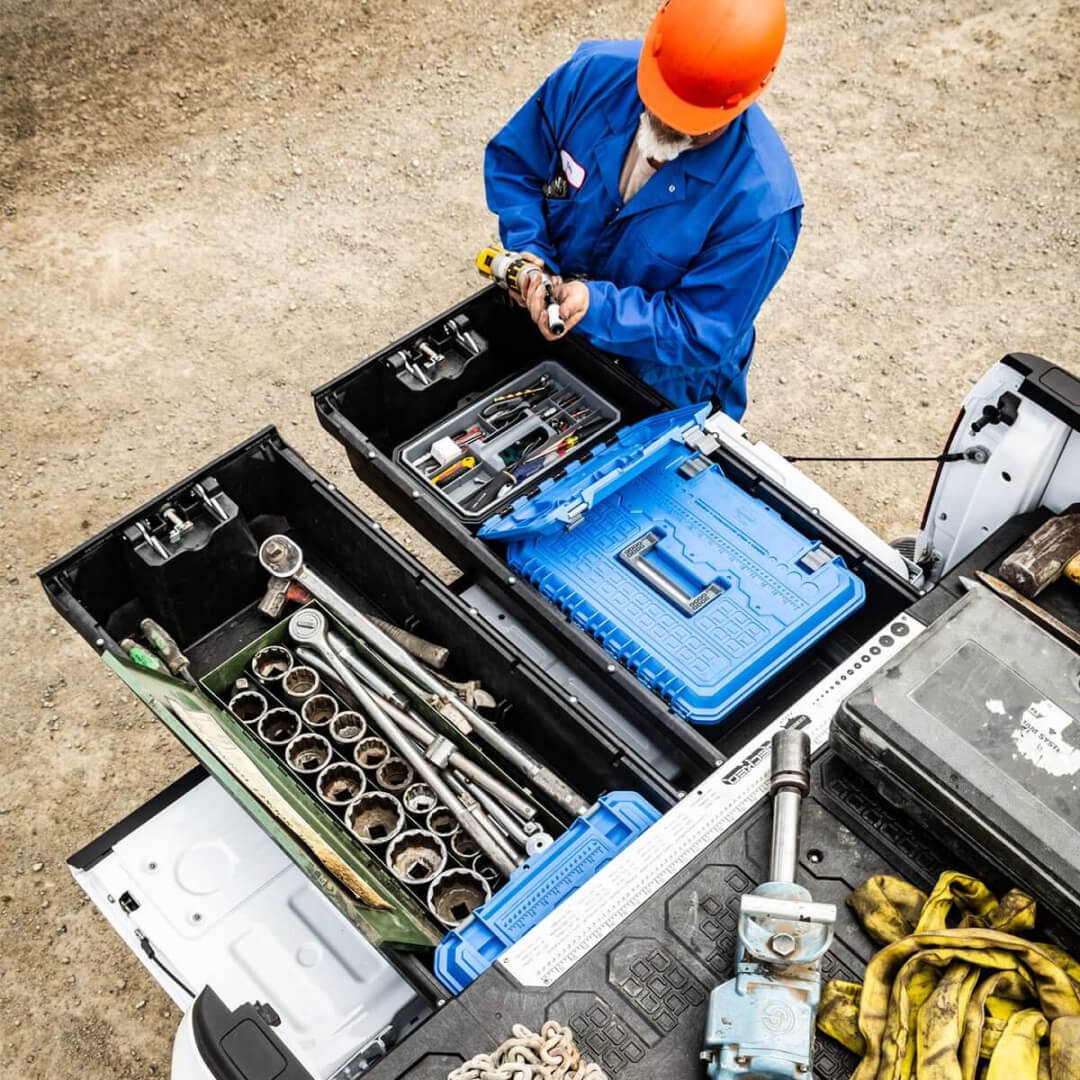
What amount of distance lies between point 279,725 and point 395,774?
0.28m

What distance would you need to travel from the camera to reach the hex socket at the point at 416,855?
2.23 m

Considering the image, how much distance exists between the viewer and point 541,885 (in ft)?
6.52

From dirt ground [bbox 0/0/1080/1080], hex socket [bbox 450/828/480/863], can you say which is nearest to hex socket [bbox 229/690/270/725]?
hex socket [bbox 450/828/480/863]

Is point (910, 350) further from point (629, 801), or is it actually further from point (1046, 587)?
point (629, 801)

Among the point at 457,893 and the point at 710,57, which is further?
the point at 710,57

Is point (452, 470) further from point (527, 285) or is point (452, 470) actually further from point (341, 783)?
point (341, 783)

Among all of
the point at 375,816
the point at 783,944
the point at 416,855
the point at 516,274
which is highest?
the point at 516,274

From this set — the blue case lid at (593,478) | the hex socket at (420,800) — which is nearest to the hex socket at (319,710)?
the hex socket at (420,800)

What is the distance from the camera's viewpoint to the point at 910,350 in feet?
15.1

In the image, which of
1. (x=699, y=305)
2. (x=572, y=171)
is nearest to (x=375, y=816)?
(x=699, y=305)

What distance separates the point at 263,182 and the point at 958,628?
13.4 feet

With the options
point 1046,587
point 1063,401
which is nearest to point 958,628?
point 1046,587

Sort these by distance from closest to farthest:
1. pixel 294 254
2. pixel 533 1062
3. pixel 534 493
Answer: pixel 533 1062 → pixel 534 493 → pixel 294 254

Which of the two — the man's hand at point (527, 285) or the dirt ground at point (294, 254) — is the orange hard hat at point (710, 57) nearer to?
the man's hand at point (527, 285)
